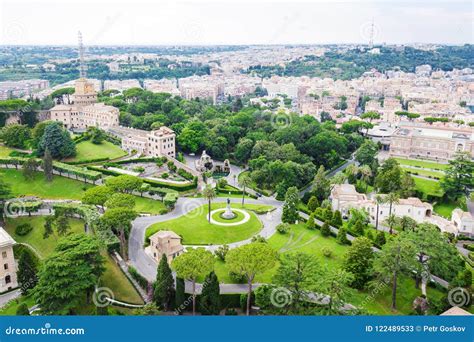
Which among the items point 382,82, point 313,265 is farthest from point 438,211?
point 382,82

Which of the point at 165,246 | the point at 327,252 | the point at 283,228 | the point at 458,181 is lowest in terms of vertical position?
the point at 327,252

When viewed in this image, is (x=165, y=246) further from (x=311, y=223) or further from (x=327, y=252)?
(x=311, y=223)

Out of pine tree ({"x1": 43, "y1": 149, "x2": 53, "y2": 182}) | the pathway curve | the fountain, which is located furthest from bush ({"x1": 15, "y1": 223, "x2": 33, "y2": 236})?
the fountain

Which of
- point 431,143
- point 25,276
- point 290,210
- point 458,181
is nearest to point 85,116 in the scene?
point 290,210

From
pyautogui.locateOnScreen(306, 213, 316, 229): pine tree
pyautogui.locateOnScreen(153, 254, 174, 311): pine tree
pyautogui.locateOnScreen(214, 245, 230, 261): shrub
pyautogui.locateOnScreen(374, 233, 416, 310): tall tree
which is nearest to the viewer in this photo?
pyautogui.locateOnScreen(153, 254, 174, 311): pine tree

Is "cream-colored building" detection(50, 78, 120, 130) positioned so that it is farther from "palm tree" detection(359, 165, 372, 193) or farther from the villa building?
the villa building
